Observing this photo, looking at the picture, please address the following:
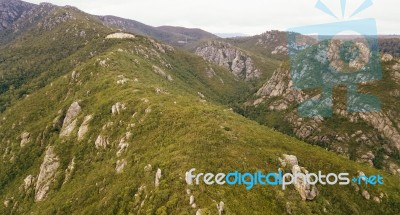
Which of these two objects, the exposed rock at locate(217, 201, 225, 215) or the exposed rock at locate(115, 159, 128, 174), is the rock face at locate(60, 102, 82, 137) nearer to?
the exposed rock at locate(115, 159, 128, 174)

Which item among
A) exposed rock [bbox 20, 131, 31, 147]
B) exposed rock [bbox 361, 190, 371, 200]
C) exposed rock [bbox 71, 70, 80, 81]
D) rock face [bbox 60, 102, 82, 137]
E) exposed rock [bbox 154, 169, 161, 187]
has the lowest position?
exposed rock [bbox 20, 131, 31, 147]

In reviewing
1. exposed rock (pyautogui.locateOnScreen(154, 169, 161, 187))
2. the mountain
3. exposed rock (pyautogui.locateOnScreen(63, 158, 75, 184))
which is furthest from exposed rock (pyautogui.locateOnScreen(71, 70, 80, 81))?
exposed rock (pyautogui.locateOnScreen(154, 169, 161, 187))

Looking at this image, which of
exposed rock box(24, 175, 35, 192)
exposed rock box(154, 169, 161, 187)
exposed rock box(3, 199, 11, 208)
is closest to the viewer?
exposed rock box(154, 169, 161, 187)

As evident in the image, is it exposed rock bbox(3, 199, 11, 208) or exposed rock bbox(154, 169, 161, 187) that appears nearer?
exposed rock bbox(154, 169, 161, 187)

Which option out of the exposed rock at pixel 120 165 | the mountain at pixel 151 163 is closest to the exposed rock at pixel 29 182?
the mountain at pixel 151 163

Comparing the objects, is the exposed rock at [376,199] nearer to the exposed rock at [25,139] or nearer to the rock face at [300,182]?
the rock face at [300,182]

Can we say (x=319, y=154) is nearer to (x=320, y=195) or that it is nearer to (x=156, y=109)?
(x=320, y=195)

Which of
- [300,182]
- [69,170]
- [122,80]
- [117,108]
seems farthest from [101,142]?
[300,182]
